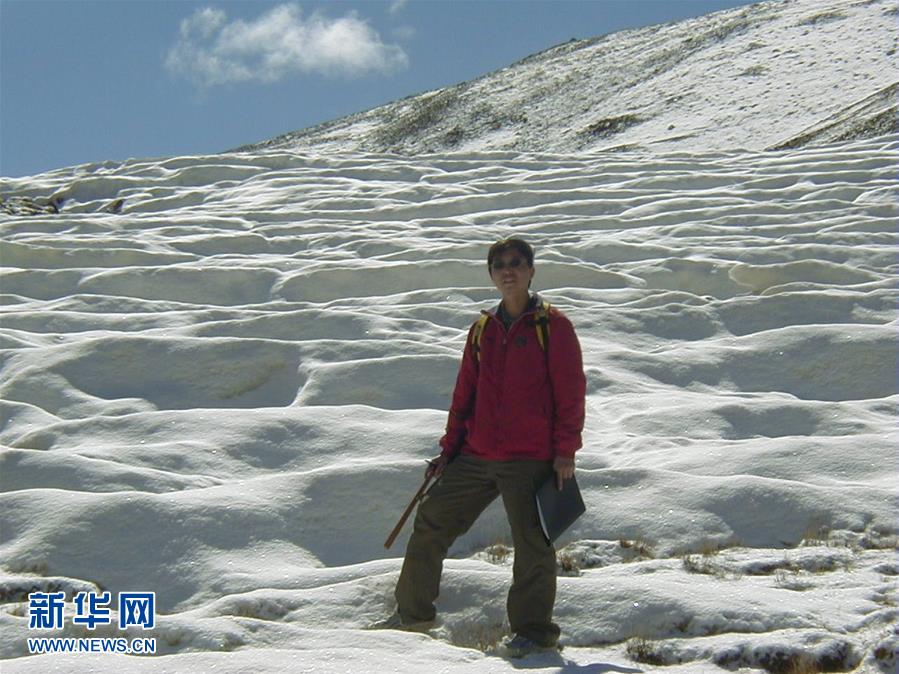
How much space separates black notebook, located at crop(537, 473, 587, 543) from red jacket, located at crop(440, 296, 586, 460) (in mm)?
145

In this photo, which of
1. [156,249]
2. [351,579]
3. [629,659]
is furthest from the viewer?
[156,249]

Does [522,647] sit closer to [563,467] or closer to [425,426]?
[563,467]

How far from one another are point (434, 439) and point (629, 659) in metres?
2.81

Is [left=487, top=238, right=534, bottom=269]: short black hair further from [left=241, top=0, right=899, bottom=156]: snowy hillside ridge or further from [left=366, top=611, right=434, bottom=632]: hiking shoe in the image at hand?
[left=241, top=0, right=899, bottom=156]: snowy hillside ridge

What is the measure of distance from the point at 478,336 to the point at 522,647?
1.36 metres

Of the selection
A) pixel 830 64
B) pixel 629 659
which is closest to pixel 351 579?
pixel 629 659

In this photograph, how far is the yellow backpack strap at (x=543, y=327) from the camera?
5.18 meters

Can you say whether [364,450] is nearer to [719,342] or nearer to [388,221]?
[719,342]

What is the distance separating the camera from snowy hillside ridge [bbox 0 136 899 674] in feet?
17.1

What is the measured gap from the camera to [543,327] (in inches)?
205

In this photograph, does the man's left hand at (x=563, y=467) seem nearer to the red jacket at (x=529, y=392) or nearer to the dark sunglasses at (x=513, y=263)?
the red jacket at (x=529, y=392)

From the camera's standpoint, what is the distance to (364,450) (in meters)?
7.44

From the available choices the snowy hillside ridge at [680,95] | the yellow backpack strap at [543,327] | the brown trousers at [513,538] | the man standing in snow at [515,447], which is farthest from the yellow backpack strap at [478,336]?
the snowy hillside ridge at [680,95]

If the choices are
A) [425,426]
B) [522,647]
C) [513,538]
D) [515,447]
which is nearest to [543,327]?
[515,447]
